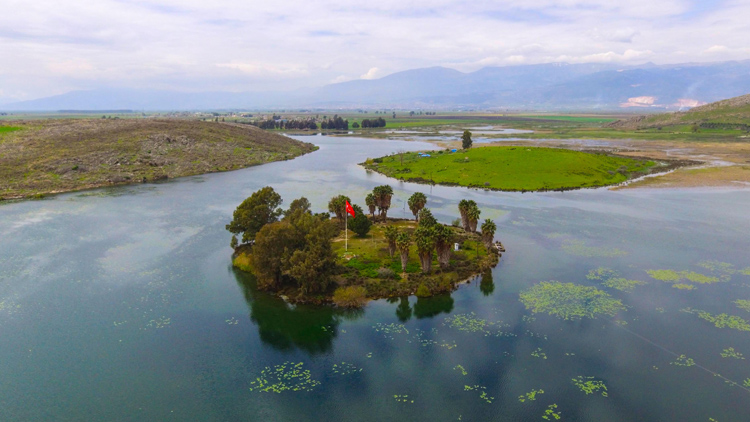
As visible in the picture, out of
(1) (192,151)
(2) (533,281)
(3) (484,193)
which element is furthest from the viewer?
(1) (192,151)

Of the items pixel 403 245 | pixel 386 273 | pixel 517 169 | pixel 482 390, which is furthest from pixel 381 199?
pixel 517 169

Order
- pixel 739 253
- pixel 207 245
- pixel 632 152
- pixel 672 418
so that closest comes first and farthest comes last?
pixel 672 418
pixel 739 253
pixel 207 245
pixel 632 152

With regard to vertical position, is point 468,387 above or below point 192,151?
below

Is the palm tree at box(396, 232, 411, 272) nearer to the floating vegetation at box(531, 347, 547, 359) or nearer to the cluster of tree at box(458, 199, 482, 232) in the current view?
the cluster of tree at box(458, 199, 482, 232)

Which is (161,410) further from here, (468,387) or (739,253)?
(739,253)

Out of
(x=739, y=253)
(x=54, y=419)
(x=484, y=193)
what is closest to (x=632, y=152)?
(x=484, y=193)

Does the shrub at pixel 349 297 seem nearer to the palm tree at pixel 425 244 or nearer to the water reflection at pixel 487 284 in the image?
the palm tree at pixel 425 244

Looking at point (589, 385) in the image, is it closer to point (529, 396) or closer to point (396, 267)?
point (529, 396)
